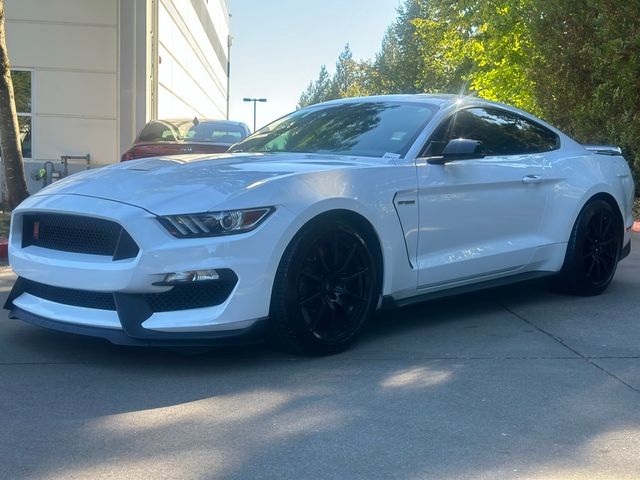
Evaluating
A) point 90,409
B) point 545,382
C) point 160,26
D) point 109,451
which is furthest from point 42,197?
point 160,26

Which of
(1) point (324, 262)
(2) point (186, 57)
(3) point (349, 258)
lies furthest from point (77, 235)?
(2) point (186, 57)

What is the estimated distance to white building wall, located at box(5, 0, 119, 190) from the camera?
15.4 metres

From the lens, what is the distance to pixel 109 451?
133 inches

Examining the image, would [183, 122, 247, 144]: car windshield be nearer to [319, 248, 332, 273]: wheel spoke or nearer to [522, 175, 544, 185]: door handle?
[522, 175, 544, 185]: door handle

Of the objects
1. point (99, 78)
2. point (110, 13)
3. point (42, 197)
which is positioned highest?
point (110, 13)

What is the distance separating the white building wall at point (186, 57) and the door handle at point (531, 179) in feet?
44.4

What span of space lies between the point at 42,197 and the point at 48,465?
203 centimetres

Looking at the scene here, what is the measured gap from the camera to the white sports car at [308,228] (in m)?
Answer: 4.21

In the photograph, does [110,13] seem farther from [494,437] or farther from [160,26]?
[494,437]

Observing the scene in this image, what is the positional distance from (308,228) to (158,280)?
888 millimetres

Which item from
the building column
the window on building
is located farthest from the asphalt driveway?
the window on building

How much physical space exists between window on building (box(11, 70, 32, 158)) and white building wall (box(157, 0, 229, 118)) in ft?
10.7

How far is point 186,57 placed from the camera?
2566cm

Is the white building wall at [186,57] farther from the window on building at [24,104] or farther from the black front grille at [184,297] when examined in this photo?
the black front grille at [184,297]
